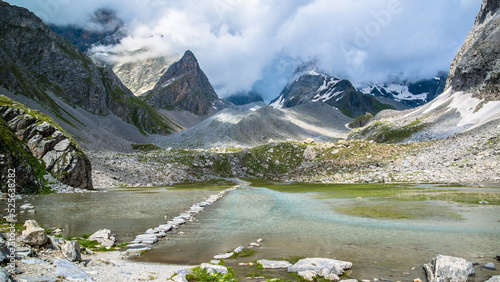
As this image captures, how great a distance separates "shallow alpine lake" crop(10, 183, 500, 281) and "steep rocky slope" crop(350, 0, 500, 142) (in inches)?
4916

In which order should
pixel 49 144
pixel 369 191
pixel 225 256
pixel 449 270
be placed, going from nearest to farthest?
pixel 449 270 < pixel 225 256 < pixel 369 191 < pixel 49 144

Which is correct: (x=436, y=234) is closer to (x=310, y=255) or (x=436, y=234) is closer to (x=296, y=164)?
(x=310, y=255)

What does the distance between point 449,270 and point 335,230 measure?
9960mm

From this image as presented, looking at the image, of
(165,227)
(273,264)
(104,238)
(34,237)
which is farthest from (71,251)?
(165,227)

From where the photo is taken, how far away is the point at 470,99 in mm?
154125

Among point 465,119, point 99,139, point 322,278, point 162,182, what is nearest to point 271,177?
point 162,182

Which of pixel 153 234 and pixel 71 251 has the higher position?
pixel 71 251

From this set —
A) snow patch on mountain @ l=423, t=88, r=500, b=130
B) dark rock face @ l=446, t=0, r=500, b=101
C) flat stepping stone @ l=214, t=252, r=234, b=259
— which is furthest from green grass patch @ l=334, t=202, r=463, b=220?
dark rock face @ l=446, t=0, r=500, b=101

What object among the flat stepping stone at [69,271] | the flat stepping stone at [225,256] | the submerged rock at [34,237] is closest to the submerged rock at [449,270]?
the flat stepping stone at [225,256]

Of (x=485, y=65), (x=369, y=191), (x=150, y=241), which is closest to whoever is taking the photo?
(x=150, y=241)

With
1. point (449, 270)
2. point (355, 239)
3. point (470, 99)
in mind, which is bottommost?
point (355, 239)

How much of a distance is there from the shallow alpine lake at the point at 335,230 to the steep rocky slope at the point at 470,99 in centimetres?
12486

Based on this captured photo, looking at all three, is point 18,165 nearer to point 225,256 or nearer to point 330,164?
point 225,256

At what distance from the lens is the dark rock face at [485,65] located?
457 ft
